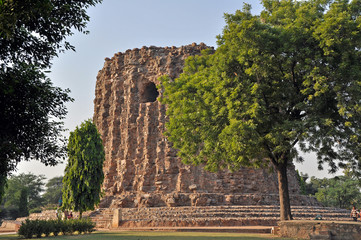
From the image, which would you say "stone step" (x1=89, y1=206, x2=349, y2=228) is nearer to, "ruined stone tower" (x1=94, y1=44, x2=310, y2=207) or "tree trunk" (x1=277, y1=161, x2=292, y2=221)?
"ruined stone tower" (x1=94, y1=44, x2=310, y2=207)

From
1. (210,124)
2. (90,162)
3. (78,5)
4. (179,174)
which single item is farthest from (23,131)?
(179,174)

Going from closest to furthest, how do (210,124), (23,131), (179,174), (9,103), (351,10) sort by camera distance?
(9,103) < (23,131) < (351,10) < (210,124) < (179,174)

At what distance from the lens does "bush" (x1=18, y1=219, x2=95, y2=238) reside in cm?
1531

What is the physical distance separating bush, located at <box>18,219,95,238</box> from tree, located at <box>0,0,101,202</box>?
155 inches

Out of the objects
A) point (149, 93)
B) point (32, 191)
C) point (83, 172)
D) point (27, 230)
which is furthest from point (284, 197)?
point (32, 191)

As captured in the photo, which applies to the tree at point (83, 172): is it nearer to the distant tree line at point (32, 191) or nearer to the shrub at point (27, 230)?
the shrub at point (27, 230)

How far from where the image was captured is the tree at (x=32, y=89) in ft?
36.2

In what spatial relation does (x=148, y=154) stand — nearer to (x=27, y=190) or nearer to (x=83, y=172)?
(x=83, y=172)

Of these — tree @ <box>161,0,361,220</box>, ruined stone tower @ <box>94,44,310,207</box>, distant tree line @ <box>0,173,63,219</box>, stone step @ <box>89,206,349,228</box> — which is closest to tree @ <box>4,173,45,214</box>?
distant tree line @ <box>0,173,63,219</box>

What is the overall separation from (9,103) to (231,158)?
8.94 metres

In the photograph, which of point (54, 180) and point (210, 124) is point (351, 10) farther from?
point (54, 180)

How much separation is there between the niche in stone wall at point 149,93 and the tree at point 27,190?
2763 centimetres

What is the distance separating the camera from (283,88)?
14.6m

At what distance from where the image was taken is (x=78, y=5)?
488 inches
